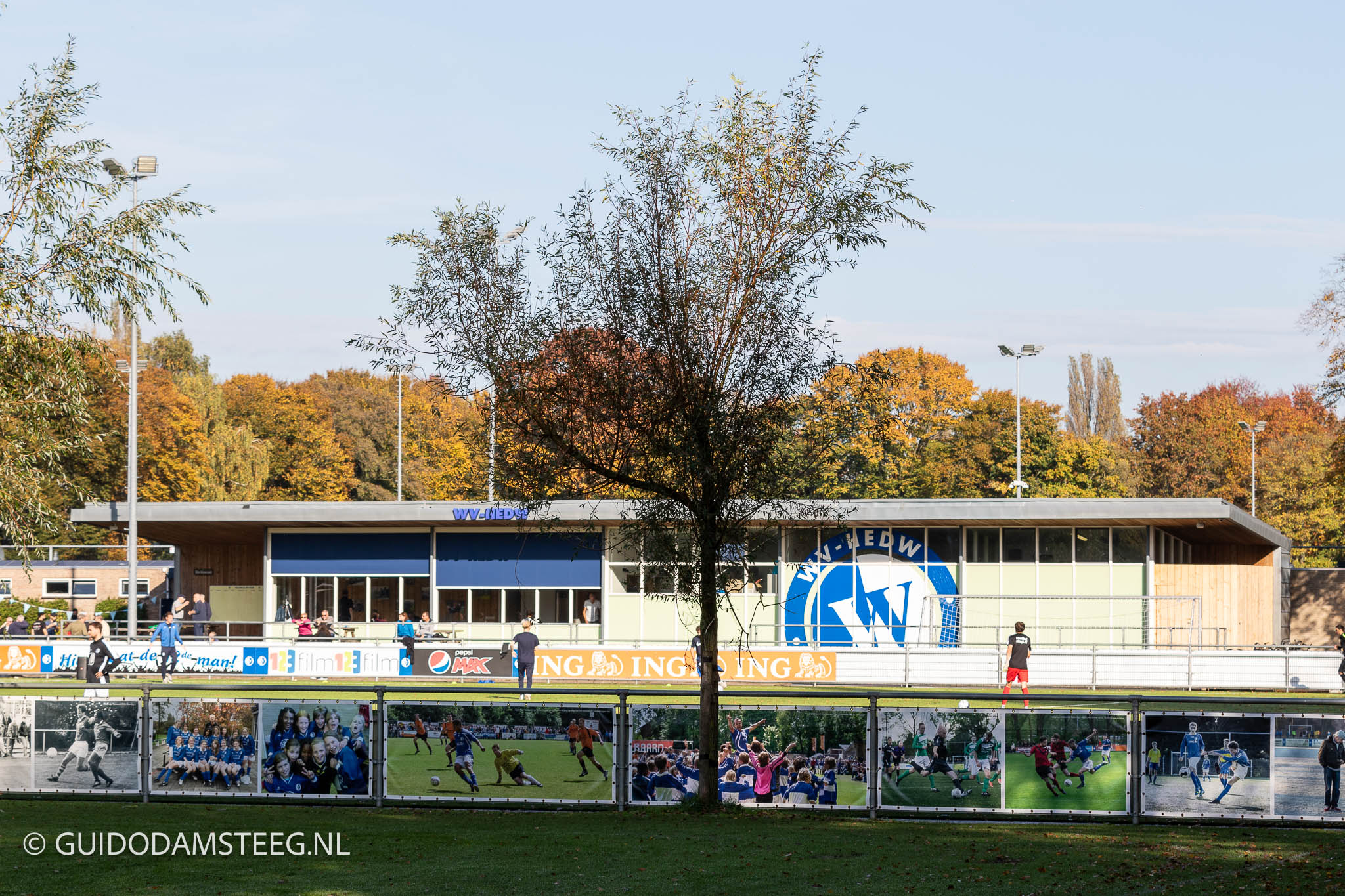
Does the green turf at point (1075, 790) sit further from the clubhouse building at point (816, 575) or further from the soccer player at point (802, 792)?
the clubhouse building at point (816, 575)

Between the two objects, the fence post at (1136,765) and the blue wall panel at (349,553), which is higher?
the blue wall panel at (349,553)

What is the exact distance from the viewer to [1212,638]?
39.3 meters

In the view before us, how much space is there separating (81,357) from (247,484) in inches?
2369

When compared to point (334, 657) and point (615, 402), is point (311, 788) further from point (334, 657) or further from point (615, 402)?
point (334, 657)

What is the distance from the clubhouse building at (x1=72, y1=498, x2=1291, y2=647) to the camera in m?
37.9

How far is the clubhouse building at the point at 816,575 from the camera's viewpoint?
37.9m

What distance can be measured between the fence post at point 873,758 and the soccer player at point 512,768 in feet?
11.1

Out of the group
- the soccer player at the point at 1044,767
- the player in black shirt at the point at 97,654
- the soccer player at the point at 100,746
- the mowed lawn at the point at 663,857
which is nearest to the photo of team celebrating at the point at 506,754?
the mowed lawn at the point at 663,857

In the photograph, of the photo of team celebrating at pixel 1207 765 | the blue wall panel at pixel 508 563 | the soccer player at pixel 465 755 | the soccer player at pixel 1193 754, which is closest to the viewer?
the photo of team celebrating at pixel 1207 765

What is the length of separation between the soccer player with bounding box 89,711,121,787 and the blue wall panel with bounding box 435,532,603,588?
25.6 metres

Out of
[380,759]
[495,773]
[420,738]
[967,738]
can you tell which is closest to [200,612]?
[380,759]

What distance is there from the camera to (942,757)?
13.6 metres

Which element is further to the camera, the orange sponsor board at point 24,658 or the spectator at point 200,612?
the spectator at point 200,612

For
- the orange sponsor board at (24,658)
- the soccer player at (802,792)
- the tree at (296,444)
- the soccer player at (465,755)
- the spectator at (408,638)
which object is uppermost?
the tree at (296,444)
